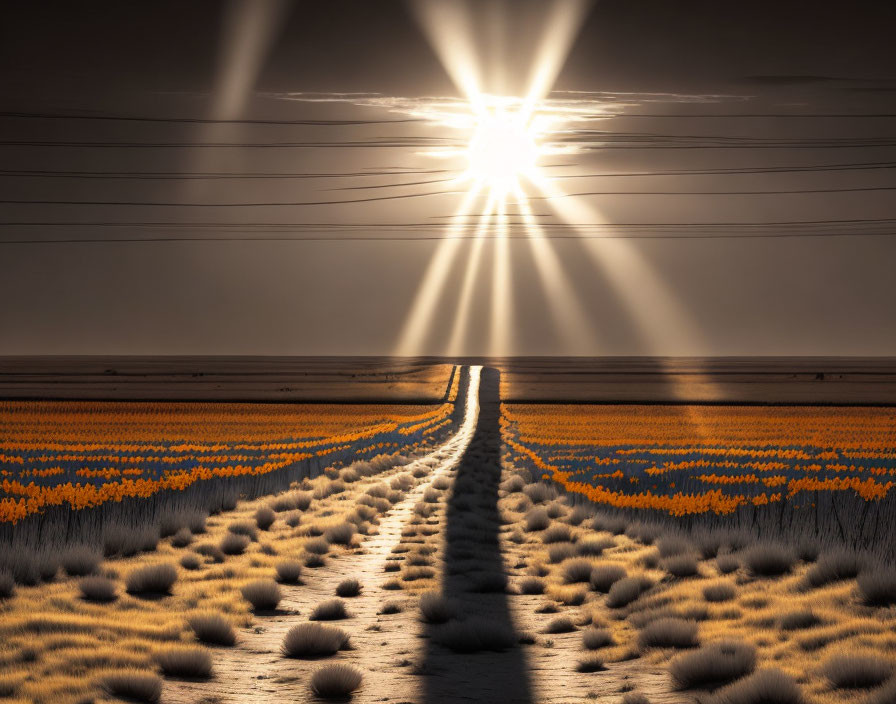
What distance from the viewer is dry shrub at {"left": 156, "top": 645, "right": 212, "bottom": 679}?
8.98m

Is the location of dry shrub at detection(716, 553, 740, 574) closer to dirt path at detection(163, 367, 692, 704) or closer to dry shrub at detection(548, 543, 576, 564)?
dirt path at detection(163, 367, 692, 704)

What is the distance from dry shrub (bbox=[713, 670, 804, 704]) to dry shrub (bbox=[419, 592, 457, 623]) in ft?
15.4

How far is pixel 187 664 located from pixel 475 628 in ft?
10.5

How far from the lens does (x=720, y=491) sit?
67.5 feet

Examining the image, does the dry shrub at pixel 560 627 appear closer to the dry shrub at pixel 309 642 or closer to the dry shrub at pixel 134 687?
the dry shrub at pixel 309 642

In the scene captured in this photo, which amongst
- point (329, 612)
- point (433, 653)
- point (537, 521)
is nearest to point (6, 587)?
point (329, 612)

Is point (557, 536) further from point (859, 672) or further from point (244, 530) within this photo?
point (859, 672)

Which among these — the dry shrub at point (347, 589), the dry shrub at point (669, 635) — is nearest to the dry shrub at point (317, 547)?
the dry shrub at point (347, 589)

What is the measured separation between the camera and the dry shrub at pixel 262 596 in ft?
40.9

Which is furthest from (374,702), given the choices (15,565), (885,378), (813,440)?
(885,378)

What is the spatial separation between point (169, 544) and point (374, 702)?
373 inches

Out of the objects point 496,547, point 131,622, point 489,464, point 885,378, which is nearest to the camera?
point 131,622

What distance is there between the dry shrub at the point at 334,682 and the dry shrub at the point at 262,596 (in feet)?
13.0

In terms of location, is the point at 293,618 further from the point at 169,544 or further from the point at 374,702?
the point at 169,544
